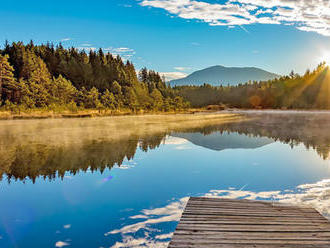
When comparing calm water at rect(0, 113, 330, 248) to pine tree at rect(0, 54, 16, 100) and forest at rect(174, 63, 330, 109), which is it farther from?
forest at rect(174, 63, 330, 109)

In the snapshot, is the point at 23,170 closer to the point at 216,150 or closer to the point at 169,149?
the point at 169,149

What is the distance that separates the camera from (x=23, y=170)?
13.9 metres

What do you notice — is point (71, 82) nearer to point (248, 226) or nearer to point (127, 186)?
point (127, 186)

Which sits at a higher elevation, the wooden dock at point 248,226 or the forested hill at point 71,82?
the forested hill at point 71,82

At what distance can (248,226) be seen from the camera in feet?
20.5

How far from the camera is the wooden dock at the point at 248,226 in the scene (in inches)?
218

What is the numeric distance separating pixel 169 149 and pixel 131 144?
11.4 ft

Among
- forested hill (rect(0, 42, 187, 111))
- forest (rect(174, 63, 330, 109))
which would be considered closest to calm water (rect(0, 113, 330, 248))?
forested hill (rect(0, 42, 187, 111))

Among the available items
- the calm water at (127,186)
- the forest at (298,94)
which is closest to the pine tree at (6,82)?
the calm water at (127,186)

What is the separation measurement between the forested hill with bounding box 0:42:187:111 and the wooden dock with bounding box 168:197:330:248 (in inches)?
2512

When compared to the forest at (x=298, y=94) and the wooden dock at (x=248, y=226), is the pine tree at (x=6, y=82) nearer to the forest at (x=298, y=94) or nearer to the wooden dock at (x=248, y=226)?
the wooden dock at (x=248, y=226)

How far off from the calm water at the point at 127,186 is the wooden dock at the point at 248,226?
987mm

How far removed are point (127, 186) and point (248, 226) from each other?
6.25m

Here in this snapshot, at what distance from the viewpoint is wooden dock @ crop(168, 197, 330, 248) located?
5.54 meters
